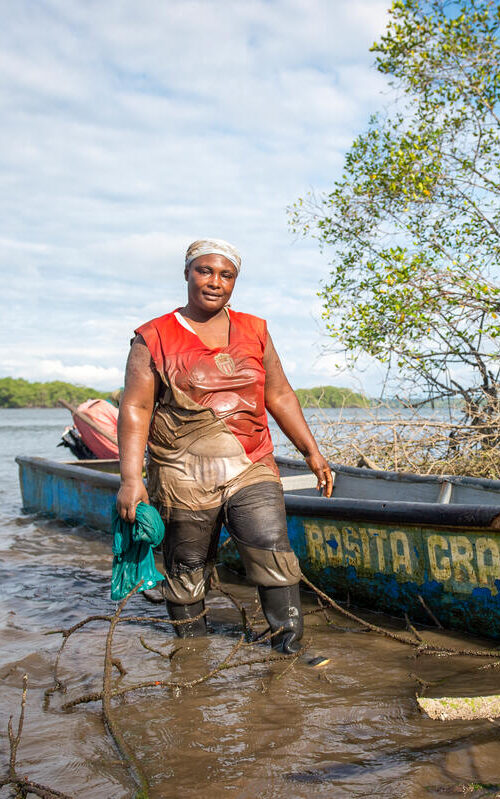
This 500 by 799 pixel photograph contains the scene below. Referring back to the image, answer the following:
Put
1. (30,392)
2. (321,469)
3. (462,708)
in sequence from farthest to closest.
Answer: (30,392)
(321,469)
(462,708)

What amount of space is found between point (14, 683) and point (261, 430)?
70.8 inches

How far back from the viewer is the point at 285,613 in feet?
10.8

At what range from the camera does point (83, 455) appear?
1092 centimetres

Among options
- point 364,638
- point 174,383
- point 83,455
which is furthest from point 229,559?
A: point 83,455

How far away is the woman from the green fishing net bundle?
82mm

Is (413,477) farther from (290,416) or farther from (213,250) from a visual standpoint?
(213,250)

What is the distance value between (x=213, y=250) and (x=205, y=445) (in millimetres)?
994

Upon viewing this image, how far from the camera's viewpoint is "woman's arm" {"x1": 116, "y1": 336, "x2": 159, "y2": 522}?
322 centimetres

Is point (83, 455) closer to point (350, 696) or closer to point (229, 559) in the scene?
point (229, 559)

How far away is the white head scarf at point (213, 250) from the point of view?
3.32m

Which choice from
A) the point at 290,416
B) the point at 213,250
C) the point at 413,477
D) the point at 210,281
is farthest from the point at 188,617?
the point at 413,477

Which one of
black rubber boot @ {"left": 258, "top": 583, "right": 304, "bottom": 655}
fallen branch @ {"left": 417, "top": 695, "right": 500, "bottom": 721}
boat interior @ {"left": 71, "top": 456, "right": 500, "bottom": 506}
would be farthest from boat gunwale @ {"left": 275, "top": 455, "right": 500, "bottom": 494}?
fallen branch @ {"left": 417, "top": 695, "right": 500, "bottom": 721}

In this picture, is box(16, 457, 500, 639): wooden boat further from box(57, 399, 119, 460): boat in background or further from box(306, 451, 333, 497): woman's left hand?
box(57, 399, 119, 460): boat in background

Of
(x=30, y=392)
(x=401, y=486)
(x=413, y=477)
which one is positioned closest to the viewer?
(x=413, y=477)
